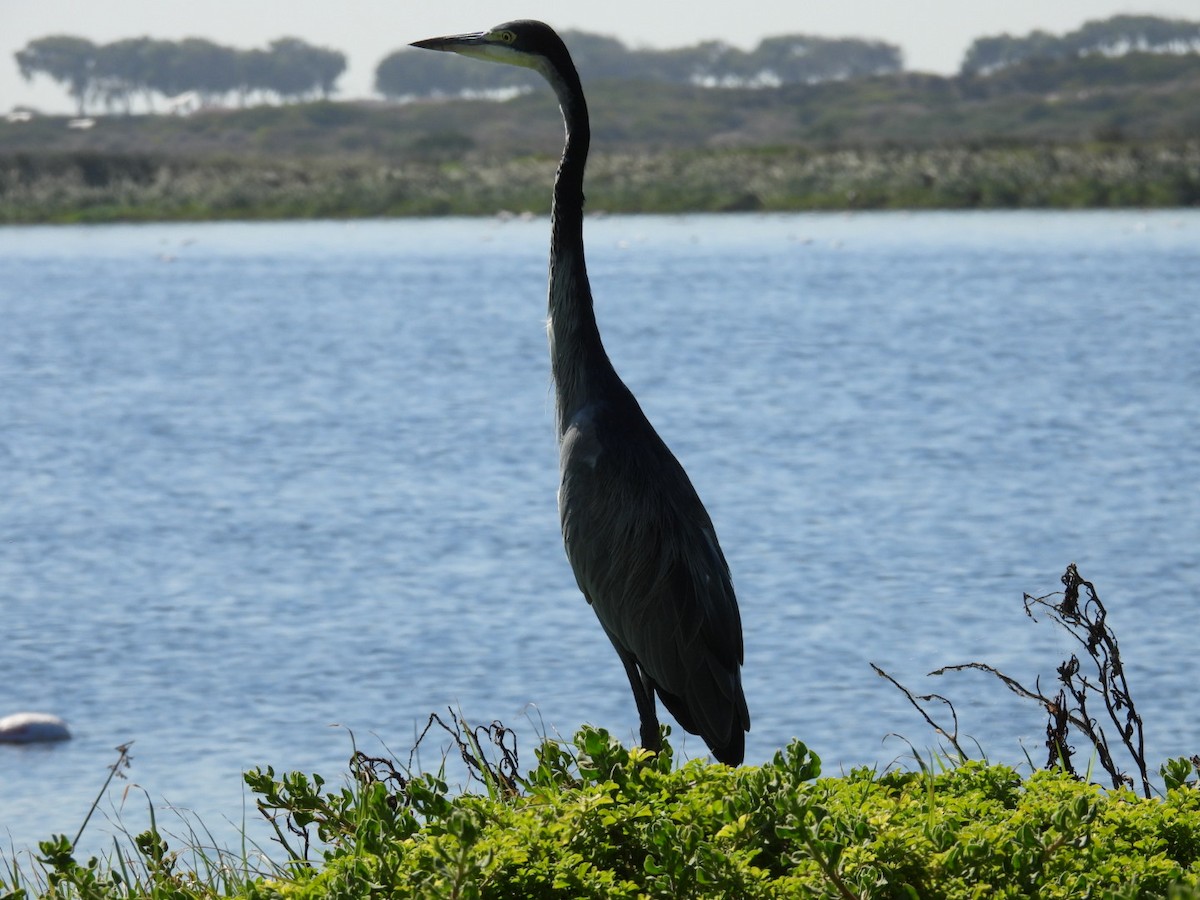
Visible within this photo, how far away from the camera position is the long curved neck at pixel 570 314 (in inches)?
189

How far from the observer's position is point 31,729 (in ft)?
22.7

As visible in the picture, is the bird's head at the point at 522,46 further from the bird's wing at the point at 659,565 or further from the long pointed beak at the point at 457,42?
the bird's wing at the point at 659,565

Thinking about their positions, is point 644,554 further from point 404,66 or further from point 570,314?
point 404,66

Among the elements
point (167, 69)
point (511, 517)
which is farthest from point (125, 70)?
point (511, 517)

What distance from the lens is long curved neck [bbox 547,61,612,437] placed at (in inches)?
189

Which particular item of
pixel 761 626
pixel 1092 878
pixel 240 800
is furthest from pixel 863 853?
pixel 761 626

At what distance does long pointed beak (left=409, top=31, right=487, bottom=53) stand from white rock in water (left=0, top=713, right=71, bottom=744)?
11.8 ft

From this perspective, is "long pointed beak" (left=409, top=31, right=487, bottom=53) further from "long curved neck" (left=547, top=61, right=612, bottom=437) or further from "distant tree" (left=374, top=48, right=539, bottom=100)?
"distant tree" (left=374, top=48, right=539, bottom=100)

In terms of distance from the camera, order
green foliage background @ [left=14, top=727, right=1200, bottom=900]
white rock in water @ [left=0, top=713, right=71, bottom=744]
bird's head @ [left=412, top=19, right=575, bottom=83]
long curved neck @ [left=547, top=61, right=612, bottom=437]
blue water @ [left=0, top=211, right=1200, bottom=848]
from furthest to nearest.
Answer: blue water @ [left=0, top=211, right=1200, bottom=848]
white rock in water @ [left=0, top=713, right=71, bottom=744]
bird's head @ [left=412, top=19, right=575, bottom=83]
long curved neck @ [left=547, top=61, right=612, bottom=437]
green foliage background @ [left=14, top=727, right=1200, bottom=900]

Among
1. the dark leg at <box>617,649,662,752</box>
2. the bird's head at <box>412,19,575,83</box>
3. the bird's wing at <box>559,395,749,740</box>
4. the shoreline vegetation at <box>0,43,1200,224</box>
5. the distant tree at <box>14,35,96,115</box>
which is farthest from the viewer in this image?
the distant tree at <box>14,35,96,115</box>

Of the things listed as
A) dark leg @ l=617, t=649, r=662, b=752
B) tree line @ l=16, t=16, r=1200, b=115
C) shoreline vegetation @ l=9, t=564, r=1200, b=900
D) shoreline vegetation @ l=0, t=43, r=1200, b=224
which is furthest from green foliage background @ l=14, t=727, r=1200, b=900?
tree line @ l=16, t=16, r=1200, b=115

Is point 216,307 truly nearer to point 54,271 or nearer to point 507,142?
point 54,271

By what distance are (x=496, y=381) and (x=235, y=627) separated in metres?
10.6

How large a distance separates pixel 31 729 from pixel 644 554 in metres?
3.62
